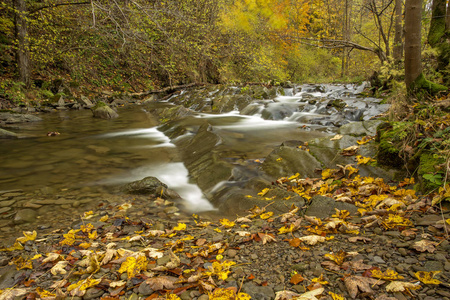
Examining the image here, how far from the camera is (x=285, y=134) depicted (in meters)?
7.70

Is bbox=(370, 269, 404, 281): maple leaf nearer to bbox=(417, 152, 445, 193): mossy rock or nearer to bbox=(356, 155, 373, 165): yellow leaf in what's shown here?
bbox=(417, 152, 445, 193): mossy rock

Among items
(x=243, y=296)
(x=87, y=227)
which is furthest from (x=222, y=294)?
(x=87, y=227)

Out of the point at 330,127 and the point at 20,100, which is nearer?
the point at 330,127

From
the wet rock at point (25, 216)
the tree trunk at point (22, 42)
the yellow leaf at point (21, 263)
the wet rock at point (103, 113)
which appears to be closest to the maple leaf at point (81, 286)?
the yellow leaf at point (21, 263)

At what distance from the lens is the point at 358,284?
162 cm

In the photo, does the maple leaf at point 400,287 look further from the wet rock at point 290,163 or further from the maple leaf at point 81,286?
the wet rock at point 290,163

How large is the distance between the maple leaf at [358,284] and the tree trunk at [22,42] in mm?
13305

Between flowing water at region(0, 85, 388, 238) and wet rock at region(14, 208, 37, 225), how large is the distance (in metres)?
0.13

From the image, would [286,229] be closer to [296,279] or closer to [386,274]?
[296,279]

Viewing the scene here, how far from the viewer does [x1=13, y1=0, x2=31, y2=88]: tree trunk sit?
10648 mm

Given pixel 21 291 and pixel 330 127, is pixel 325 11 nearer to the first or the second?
pixel 330 127

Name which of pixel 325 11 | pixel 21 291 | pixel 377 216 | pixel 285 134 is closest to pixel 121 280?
pixel 21 291

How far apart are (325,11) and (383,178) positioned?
63.0ft

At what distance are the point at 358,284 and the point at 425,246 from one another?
0.67 metres
